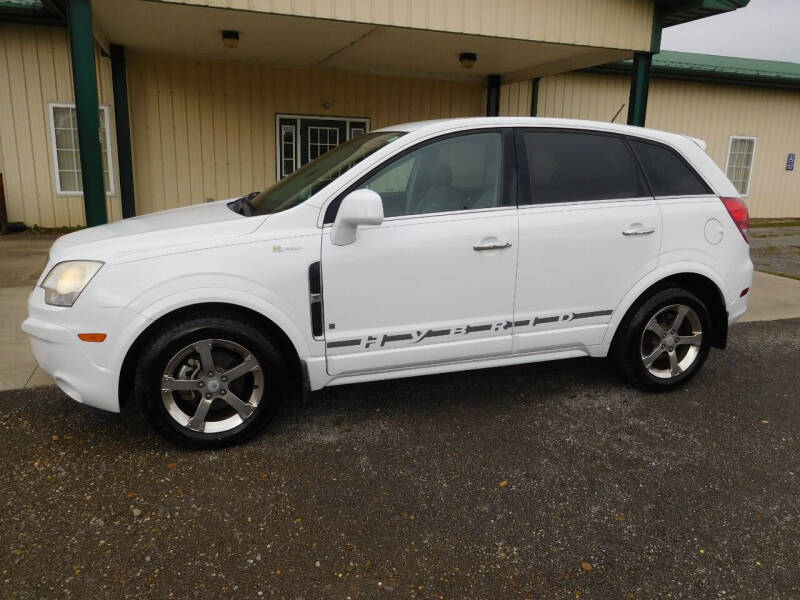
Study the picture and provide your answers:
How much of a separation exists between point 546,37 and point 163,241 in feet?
21.8

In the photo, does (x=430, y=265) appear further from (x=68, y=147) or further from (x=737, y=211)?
(x=68, y=147)

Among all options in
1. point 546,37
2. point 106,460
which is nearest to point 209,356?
point 106,460

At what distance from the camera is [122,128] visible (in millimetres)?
10484

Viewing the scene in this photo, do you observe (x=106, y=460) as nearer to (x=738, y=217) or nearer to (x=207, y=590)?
(x=207, y=590)

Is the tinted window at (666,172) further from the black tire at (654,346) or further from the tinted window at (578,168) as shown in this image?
the black tire at (654,346)

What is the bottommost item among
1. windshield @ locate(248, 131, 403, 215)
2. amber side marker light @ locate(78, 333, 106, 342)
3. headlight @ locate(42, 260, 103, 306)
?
amber side marker light @ locate(78, 333, 106, 342)

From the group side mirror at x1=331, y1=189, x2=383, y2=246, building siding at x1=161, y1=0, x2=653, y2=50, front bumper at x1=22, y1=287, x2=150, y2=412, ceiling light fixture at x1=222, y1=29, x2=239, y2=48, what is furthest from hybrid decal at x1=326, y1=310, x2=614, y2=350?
ceiling light fixture at x1=222, y1=29, x2=239, y2=48

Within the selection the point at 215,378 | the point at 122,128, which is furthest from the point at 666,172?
the point at 122,128

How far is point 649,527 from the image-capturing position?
2934 millimetres

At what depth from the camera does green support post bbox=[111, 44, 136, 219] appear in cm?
1028

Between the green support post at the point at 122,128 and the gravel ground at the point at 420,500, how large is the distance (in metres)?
7.24

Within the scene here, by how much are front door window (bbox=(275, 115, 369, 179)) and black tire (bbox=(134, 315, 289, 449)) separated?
28.8 feet

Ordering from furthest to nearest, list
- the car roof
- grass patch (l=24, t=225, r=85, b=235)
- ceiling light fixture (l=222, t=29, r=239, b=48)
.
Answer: grass patch (l=24, t=225, r=85, b=235)
ceiling light fixture (l=222, t=29, r=239, b=48)
the car roof

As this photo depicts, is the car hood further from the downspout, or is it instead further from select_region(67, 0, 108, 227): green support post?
the downspout
